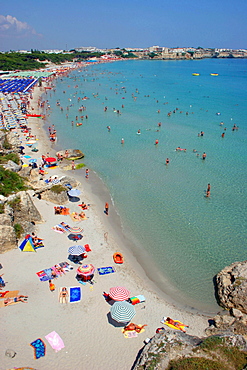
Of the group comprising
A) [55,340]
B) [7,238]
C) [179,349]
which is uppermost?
[7,238]

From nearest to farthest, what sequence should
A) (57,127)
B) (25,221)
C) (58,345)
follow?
(58,345), (25,221), (57,127)

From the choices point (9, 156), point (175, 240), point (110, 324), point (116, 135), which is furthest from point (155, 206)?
point (116, 135)

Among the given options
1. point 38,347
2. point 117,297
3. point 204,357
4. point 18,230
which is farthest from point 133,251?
point 204,357

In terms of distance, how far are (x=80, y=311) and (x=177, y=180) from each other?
52.1 feet

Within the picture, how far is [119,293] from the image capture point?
12.2 m

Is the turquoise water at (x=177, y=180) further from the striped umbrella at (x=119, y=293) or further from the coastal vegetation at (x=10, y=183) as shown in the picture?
the coastal vegetation at (x=10, y=183)

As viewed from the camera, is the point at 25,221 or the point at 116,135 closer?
the point at 25,221

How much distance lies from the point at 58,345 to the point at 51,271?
157 inches

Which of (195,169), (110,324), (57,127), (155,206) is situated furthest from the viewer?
(57,127)

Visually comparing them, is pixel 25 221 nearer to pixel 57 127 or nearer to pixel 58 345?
pixel 58 345

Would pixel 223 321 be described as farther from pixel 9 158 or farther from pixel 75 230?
pixel 9 158

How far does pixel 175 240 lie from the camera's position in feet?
57.0

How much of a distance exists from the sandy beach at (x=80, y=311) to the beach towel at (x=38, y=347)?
138 mm

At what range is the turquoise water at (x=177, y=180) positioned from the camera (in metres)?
15.9
